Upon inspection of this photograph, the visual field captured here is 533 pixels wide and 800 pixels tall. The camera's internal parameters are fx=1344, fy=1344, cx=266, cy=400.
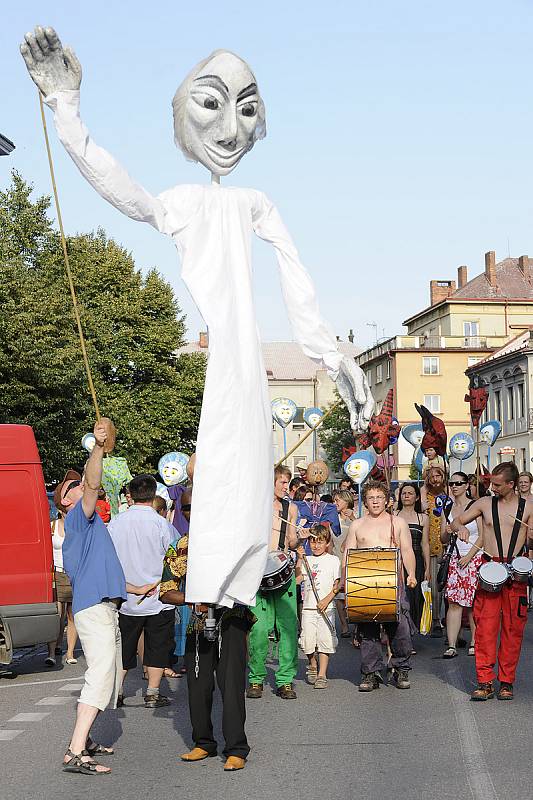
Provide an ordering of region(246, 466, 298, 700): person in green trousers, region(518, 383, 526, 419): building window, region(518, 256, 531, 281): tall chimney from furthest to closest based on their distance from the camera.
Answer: region(518, 256, 531, 281): tall chimney, region(518, 383, 526, 419): building window, region(246, 466, 298, 700): person in green trousers

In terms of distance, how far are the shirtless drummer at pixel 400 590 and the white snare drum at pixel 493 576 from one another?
0.81 m

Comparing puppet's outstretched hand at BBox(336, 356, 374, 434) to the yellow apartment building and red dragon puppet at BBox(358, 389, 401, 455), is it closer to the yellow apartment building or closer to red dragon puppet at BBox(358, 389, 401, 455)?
red dragon puppet at BBox(358, 389, 401, 455)

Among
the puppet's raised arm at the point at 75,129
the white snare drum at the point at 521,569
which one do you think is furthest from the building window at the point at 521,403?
the puppet's raised arm at the point at 75,129

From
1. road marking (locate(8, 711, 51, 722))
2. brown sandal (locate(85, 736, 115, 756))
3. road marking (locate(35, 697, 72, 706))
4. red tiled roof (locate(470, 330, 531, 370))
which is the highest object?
red tiled roof (locate(470, 330, 531, 370))

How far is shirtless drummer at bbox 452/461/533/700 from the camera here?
10391 mm

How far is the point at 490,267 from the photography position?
348ft

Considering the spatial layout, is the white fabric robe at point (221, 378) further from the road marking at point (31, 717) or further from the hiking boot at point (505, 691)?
the hiking boot at point (505, 691)

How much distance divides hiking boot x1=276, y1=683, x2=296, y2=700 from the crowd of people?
0.04 feet

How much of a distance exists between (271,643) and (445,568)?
6.99 ft

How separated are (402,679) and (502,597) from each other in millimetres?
1222

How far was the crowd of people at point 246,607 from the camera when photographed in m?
7.81

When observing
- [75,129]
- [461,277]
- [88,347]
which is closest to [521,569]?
[75,129]

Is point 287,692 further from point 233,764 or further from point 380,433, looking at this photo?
point 380,433

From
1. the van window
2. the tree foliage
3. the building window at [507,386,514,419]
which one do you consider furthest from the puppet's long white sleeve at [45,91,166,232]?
the building window at [507,386,514,419]
